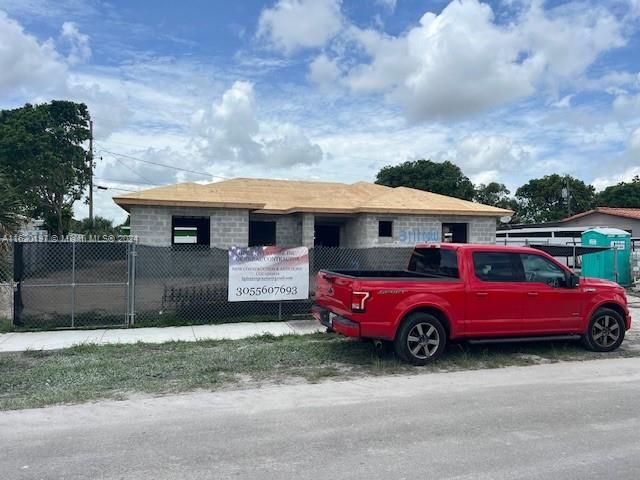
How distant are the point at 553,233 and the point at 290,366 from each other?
3546cm

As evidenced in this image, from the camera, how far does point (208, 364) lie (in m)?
7.65

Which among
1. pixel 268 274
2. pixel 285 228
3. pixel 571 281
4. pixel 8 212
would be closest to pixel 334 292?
pixel 268 274

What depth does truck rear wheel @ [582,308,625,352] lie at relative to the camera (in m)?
8.62

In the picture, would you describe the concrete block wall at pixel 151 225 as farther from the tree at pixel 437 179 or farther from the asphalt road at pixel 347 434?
the tree at pixel 437 179

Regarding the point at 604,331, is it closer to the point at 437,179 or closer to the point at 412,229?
the point at 412,229

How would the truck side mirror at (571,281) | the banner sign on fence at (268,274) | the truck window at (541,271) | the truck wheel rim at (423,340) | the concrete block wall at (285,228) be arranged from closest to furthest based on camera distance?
the truck wheel rim at (423,340), the truck window at (541,271), the truck side mirror at (571,281), the banner sign on fence at (268,274), the concrete block wall at (285,228)

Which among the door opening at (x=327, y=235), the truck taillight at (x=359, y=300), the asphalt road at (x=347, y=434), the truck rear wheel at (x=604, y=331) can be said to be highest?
the door opening at (x=327, y=235)

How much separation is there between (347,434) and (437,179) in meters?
50.5

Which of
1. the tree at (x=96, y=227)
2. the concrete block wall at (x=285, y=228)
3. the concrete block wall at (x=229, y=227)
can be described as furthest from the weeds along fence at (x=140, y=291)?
the tree at (x=96, y=227)

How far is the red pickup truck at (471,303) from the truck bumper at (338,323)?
A: 1cm

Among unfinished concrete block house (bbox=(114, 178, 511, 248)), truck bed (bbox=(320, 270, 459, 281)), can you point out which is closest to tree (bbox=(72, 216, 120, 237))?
unfinished concrete block house (bbox=(114, 178, 511, 248))

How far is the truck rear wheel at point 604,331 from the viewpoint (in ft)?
28.3

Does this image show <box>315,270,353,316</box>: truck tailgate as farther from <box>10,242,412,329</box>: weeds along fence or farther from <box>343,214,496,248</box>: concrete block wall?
<box>343,214,496,248</box>: concrete block wall

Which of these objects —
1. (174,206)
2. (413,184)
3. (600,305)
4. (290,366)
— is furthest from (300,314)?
(413,184)
